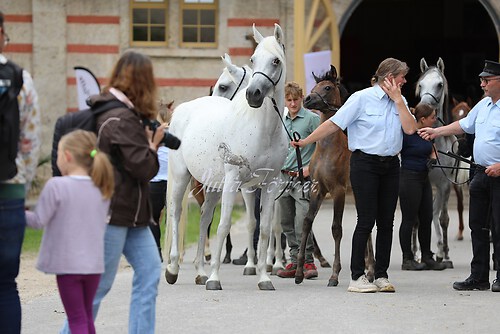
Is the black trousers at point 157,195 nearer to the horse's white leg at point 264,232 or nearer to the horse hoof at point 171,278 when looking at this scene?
the horse hoof at point 171,278

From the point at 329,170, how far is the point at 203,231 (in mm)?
1496

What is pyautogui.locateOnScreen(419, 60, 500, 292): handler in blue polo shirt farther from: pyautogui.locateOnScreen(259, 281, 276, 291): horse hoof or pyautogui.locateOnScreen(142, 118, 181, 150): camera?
pyautogui.locateOnScreen(142, 118, 181, 150): camera

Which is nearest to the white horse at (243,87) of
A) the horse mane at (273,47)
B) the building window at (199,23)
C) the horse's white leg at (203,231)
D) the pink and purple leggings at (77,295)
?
the horse's white leg at (203,231)

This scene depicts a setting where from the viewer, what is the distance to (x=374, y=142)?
9.91 metres

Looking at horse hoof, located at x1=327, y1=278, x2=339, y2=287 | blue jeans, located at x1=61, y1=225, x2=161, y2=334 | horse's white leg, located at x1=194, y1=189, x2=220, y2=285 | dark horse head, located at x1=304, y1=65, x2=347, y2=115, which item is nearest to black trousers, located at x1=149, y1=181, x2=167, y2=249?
horse's white leg, located at x1=194, y1=189, x2=220, y2=285

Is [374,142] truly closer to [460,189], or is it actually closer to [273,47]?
[273,47]

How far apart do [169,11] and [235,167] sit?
14.0m

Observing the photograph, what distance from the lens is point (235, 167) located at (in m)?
10.4

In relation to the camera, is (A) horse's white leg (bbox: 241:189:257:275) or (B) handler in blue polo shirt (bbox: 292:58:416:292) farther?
(A) horse's white leg (bbox: 241:189:257:275)

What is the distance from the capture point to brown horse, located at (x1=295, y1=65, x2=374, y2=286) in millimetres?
10984

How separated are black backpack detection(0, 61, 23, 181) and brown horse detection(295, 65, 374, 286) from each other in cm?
520

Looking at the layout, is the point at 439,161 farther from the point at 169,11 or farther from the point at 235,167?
the point at 169,11

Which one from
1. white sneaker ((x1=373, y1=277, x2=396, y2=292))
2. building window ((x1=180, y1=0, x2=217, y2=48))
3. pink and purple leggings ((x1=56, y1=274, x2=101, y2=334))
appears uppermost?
building window ((x1=180, y1=0, x2=217, y2=48))


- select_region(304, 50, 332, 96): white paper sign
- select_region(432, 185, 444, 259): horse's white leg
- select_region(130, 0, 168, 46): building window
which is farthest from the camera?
select_region(130, 0, 168, 46): building window
